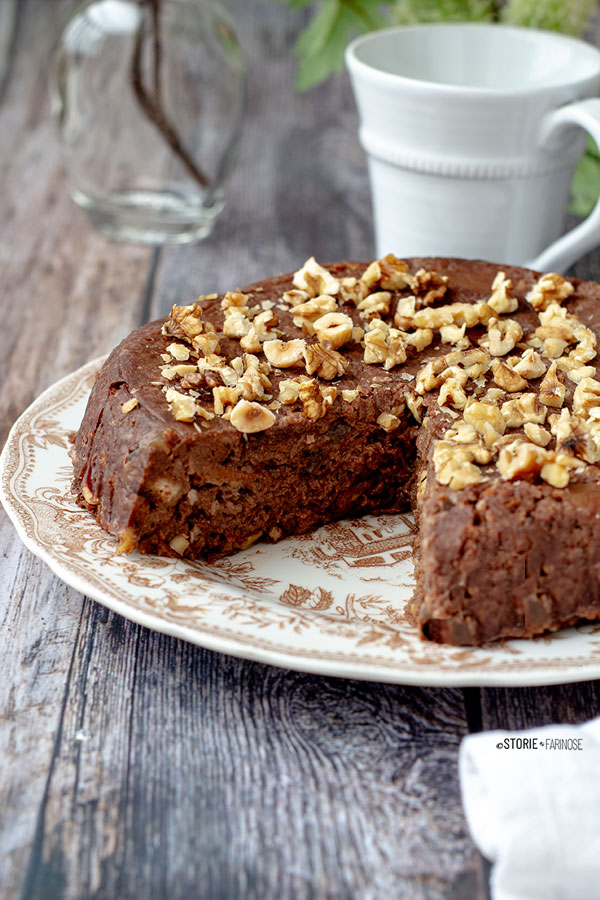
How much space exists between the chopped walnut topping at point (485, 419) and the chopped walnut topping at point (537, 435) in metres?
0.06

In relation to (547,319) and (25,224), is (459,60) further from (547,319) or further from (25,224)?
(25,224)

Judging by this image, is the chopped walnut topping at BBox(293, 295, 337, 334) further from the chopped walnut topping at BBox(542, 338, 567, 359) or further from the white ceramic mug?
the white ceramic mug

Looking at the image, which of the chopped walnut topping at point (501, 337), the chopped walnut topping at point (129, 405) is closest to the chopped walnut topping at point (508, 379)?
the chopped walnut topping at point (501, 337)

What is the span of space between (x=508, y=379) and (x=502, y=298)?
1.21ft

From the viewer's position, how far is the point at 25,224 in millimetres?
4219

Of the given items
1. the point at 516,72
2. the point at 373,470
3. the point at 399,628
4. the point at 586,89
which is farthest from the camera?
the point at 516,72

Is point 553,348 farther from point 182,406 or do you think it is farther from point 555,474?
point 182,406

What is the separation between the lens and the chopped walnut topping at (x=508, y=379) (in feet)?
7.52

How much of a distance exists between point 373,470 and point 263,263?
1.71m

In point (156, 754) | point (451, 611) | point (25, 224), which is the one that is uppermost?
point (451, 611)

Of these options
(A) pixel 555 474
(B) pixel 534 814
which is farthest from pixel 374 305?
(B) pixel 534 814

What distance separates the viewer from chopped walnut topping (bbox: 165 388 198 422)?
2152 millimetres

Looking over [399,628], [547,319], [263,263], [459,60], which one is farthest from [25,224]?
[399,628]

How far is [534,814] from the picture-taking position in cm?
157
